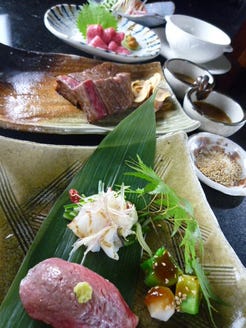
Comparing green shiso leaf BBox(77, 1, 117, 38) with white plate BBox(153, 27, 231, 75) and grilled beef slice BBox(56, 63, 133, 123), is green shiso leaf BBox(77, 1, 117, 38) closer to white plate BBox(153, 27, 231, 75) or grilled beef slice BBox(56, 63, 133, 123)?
white plate BBox(153, 27, 231, 75)

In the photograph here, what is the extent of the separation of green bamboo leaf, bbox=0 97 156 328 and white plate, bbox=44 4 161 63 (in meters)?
1.05

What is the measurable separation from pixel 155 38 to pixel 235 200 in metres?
1.75

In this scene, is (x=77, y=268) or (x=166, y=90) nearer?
(x=77, y=268)

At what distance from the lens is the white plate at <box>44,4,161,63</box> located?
2.77 meters

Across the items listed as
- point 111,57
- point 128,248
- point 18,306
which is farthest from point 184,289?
point 111,57

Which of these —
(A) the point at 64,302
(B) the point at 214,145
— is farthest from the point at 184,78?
(A) the point at 64,302

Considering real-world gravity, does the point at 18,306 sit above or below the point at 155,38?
below

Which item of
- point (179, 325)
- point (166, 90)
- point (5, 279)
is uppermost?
point (166, 90)

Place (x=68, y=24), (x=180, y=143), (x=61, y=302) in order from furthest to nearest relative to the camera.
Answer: (x=68, y=24) < (x=180, y=143) < (x=61, y=302)

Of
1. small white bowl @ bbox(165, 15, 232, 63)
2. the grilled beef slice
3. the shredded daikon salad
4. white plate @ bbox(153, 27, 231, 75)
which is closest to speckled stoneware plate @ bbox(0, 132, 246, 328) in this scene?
the shredded daikon salad

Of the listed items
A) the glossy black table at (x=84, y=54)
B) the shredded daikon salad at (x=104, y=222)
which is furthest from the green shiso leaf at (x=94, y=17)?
the shredded daikon salad at (x=104, y=222)

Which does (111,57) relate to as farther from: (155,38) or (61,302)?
(61,302)

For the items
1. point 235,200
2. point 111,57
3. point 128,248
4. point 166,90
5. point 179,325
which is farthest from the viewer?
point 111,57

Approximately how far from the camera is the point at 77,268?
1.26m
